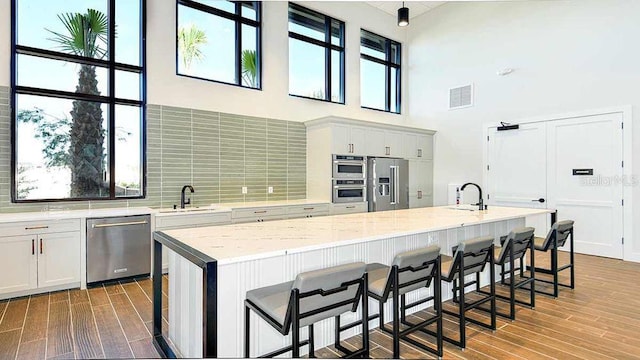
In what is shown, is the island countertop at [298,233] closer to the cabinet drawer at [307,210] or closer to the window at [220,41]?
the cabinet drawer at [307,210]

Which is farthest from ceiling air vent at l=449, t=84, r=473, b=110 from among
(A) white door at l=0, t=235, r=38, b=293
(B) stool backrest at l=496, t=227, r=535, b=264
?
(A) white door at l=0, t=235, r=38, b=293

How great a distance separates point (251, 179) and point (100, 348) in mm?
3460

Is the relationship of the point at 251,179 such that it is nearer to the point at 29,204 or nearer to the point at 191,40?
the point at 191,40

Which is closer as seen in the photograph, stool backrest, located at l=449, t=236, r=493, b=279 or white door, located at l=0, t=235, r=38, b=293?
stool backrest, located at l=449, t=236, r=493, b=279

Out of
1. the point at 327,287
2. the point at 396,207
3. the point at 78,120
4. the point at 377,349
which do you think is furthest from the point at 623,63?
the point at 78,120

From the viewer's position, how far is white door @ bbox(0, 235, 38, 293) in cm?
352

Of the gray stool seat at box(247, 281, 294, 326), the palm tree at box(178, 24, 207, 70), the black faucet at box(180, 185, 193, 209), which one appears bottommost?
the gray stool seat at box(247, 281, 294, 326)

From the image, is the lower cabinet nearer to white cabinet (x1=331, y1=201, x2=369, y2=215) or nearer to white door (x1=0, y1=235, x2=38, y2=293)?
white door (x1=0, y1=235, x2=38, y2=293)

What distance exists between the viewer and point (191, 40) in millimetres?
5336

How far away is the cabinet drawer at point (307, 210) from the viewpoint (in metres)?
5.39

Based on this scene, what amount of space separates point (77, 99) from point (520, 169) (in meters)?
7.08

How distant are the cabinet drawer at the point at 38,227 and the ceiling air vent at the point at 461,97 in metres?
6.75

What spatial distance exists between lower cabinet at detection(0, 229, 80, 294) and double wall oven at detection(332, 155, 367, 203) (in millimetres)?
3689

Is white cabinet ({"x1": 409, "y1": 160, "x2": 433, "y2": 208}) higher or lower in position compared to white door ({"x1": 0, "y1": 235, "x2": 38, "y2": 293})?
higher
